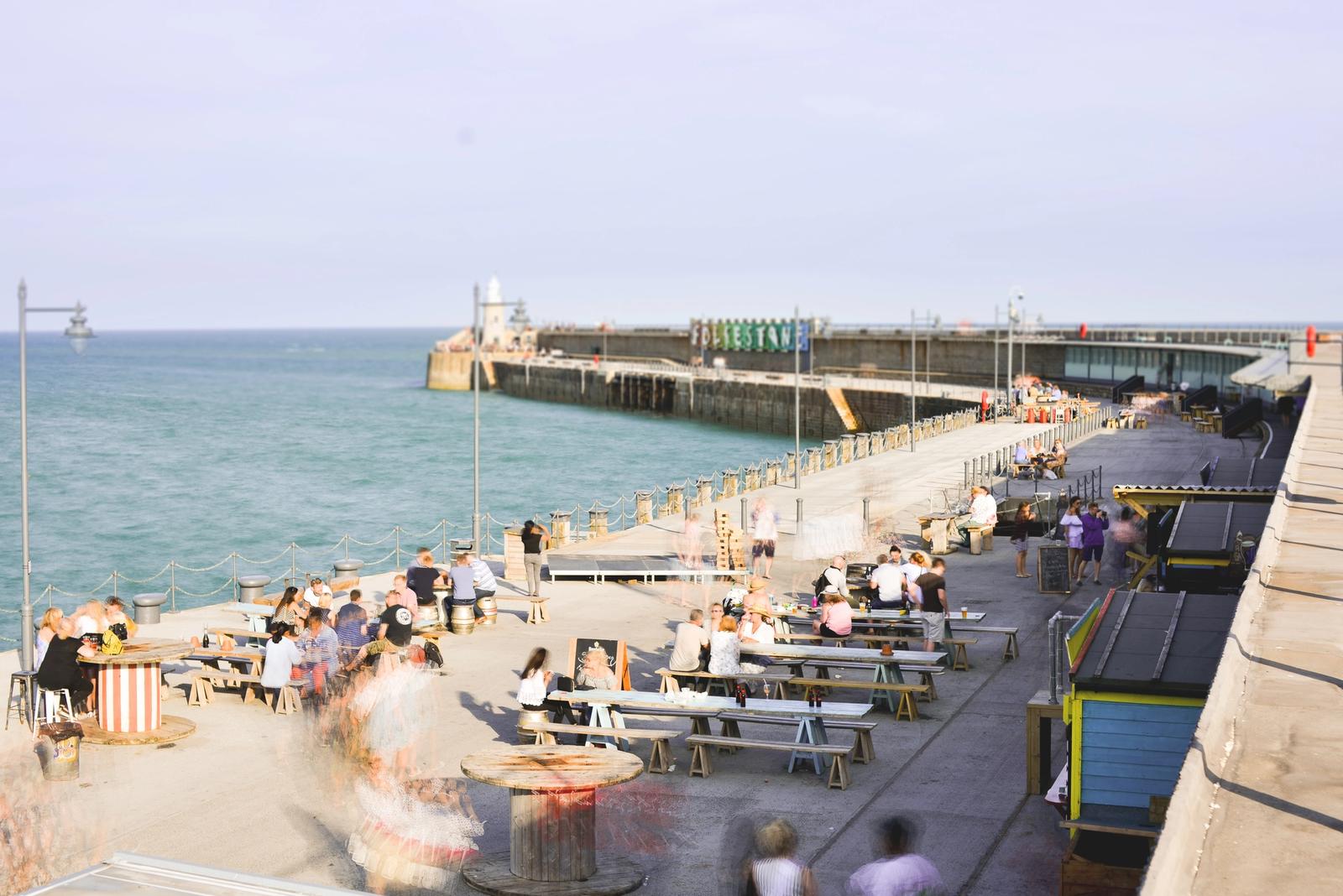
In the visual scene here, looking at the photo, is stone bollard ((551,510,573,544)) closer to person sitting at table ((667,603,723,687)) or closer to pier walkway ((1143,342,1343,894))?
Answer: person sitting at table ((667,603,723,687))

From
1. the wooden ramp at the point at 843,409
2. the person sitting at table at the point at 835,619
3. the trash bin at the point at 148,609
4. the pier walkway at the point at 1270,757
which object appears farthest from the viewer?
the wooden ramp at the point at 843,409

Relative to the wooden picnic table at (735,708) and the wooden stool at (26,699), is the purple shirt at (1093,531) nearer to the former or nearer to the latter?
the wooden picnic table at (735,708)

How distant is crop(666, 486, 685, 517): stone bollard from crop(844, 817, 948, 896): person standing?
24.3 metres

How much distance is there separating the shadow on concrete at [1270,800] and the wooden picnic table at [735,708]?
17.4 feet

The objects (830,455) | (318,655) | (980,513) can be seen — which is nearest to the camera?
(318,655)

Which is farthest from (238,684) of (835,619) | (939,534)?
(939,534)

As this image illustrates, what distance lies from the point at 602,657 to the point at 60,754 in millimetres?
5128

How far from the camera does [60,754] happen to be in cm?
1260

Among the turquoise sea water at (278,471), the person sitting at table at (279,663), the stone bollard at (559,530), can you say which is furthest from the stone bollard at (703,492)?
the person sitting at table at (279,663)

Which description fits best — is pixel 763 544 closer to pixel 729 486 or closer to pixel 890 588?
pixel 890 588

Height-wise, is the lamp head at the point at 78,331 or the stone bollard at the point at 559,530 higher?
the lamp head at the point at 78,331

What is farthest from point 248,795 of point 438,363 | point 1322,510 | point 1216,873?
point 438,363

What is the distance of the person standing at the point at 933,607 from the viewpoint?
17.1 metres

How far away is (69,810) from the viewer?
11898 millimetres
